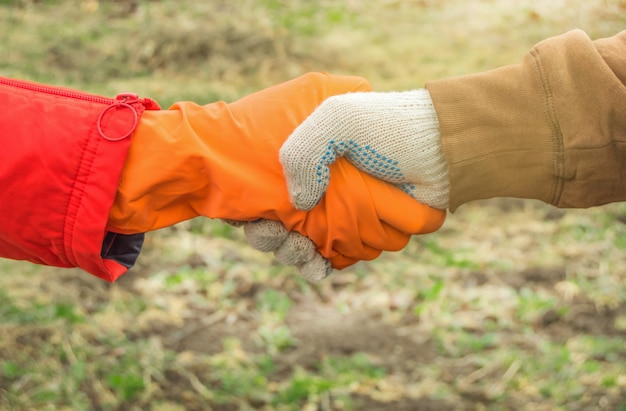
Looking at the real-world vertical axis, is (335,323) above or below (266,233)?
below

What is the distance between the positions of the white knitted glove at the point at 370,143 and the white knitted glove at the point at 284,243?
3.8 inches

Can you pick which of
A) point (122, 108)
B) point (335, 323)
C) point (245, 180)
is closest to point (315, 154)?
point (245, 180)

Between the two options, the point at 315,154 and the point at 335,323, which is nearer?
the point at 315,154

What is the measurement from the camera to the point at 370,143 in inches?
54.2

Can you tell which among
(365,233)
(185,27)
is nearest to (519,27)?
(185,27)

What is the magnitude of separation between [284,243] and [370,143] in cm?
28

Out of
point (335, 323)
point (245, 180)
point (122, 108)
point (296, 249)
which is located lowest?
point (335, 323)

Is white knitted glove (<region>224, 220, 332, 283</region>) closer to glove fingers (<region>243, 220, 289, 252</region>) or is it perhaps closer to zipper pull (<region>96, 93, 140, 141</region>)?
glove fingers (<region>243, 220, 289, 252</region>)

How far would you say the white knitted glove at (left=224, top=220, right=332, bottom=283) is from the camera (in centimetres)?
146

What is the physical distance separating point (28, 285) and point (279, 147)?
4.94 feet

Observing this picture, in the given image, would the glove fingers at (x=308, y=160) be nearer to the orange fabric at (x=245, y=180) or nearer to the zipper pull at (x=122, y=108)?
the orange fabric at (x=245, y=180)

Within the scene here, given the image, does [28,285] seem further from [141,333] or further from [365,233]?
[365,233]

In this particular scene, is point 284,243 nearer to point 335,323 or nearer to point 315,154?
point 315,154

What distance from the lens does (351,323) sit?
8.34ft
